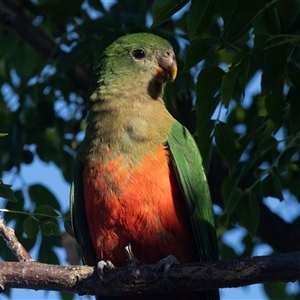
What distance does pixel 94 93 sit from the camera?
4738 millimetres

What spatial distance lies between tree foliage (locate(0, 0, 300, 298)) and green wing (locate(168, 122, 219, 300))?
132 millimetres

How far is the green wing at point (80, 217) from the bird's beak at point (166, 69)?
0.87 meters

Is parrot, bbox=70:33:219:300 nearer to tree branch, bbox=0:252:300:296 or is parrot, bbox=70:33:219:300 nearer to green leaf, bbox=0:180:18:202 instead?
tree branch, bbox=0:252:300:296

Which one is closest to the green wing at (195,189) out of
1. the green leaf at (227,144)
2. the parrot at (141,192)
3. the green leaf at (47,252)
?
the parrot at (141,192)

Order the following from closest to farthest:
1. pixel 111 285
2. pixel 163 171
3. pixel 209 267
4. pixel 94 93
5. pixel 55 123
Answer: pixel 209 267 → pixel 111 285 → pixel 163 171 → pixel 94 93 → pixel 55 123

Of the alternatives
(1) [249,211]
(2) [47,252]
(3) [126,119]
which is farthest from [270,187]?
(2) [47,252]

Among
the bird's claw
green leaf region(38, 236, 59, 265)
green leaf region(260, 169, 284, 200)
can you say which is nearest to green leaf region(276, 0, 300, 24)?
green leaf region(260, 169, 284, 200)

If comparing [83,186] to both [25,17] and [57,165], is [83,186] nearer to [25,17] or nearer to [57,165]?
[57,165]

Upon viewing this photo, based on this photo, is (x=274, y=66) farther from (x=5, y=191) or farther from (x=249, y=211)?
(x=5, y=191)

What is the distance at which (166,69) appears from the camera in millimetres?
4715

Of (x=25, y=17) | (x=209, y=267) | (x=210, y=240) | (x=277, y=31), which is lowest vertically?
(x=209, y=267)

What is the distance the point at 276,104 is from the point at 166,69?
1.05 meters

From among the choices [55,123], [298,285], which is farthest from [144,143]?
[298,285]

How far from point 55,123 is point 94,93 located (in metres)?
0.91
